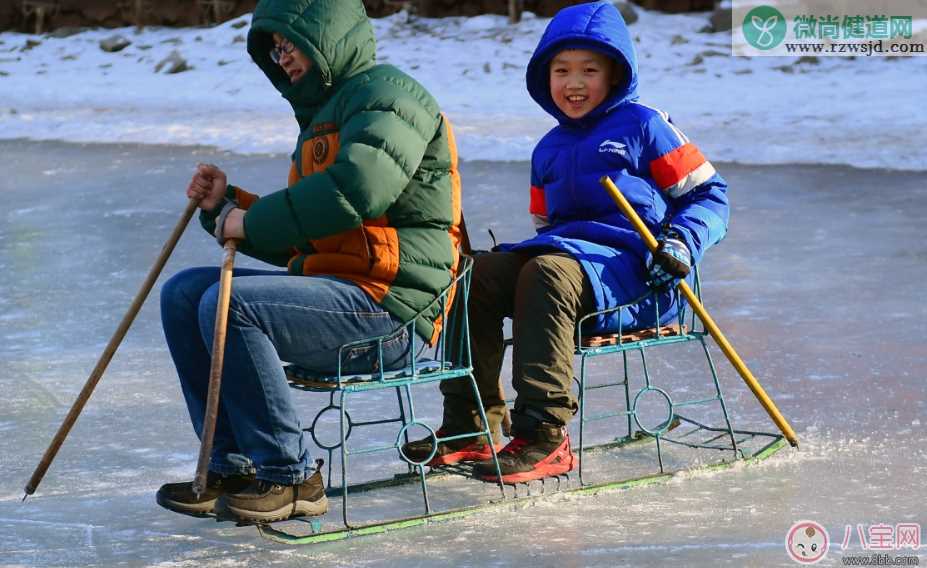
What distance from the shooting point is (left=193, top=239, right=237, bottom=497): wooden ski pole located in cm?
305

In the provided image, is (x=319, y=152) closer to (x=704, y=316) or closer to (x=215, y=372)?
(x=215, y=372)

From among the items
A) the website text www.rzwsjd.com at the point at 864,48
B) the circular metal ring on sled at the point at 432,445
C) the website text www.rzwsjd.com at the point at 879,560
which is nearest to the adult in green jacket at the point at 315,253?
the circular metal ring on sled at the point at 432,445

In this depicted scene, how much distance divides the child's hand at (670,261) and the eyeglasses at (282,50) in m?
1.01

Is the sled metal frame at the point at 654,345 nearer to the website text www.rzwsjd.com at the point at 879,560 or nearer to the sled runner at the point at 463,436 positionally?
the sled runner at the point at 463,436

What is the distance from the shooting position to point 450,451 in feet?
12.4

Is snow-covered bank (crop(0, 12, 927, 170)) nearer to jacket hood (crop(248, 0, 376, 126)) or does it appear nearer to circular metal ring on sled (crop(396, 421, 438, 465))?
circular metal ring on sled (crop(396, 421, 438, 465))

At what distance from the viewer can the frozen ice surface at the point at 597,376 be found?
10.8ft

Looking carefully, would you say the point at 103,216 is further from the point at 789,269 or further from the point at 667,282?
the point at 667,282

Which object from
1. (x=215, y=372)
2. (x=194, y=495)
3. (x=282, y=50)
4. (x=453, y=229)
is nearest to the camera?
(x=215, y=372)

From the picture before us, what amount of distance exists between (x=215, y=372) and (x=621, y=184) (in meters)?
1.22

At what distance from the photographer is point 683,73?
16422 millimetres

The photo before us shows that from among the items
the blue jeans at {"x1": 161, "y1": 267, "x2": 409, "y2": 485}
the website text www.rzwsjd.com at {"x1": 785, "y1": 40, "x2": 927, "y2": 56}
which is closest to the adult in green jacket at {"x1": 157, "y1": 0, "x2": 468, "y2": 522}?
the blue jeans at {"x1": 161, "y1": 267, "x2": 409, "y2": 485}

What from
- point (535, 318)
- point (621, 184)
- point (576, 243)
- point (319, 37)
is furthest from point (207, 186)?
point (621, 184)

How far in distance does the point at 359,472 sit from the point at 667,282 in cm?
96
